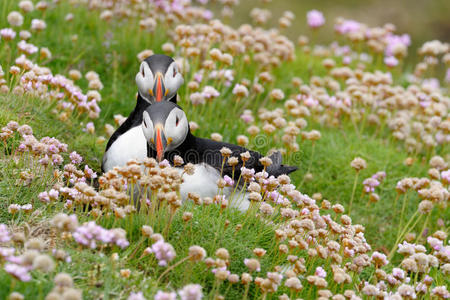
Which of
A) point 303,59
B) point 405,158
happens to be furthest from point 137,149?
point 303,59

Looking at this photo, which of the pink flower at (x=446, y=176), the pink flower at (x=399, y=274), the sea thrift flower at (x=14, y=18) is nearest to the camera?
the pink flower at (x=399, y=274)

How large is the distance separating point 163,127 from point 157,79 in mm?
1007

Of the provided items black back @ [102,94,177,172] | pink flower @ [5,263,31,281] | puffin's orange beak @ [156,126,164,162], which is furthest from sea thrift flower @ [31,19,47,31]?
pink flower @ [5,263,31,281]

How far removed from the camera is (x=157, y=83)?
5133mm

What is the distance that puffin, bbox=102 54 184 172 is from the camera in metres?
4.74

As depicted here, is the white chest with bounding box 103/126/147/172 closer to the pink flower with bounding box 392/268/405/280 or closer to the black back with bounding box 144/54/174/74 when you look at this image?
the black back with bounding box 144/54/174/74

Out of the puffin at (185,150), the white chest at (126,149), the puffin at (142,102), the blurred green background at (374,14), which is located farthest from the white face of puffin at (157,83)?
the blurred green background at (374,14)

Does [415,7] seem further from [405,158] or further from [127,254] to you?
[127,254]

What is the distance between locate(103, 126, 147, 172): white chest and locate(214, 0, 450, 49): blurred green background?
12004 mm

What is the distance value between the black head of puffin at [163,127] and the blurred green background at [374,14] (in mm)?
12367

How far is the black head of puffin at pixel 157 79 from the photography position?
5.15 m

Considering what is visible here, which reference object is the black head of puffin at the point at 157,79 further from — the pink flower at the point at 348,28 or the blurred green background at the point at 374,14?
the blurred green background at the point at 374,14

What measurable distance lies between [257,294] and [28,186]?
1757 millimetres

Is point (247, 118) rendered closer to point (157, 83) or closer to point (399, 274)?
point (157, 83)
